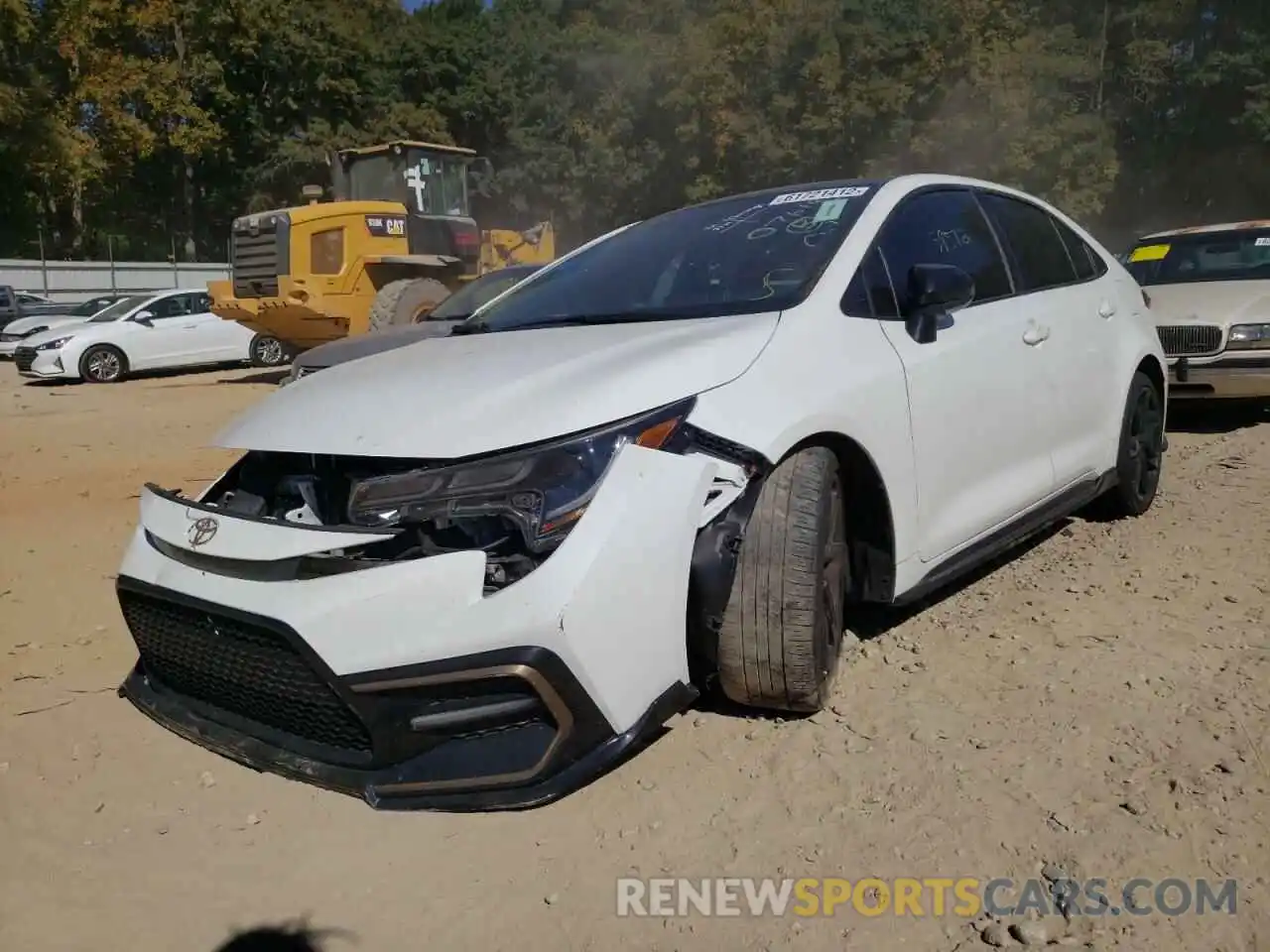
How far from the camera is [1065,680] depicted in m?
3.14

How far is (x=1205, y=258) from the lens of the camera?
8.18 metres

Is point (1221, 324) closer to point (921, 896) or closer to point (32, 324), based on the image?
point (921, 896)

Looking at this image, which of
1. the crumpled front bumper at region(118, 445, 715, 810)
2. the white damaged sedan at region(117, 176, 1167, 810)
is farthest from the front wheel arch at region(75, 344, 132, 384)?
the crumpled front bumper at region(118, 445, 715, 810)

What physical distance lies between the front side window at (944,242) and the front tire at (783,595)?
2.73ft

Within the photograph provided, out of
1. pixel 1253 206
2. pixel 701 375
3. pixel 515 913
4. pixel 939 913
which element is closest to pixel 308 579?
pixel 515 913

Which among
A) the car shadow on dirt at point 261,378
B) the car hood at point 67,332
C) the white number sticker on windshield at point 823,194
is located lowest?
the car shadow on dirt at point 261,378

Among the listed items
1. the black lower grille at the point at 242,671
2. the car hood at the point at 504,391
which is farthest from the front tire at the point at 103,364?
the black lower grille at the point at 242,671

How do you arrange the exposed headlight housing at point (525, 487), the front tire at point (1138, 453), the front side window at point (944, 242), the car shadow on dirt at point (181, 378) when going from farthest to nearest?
the car shadow on dirt at point (181, 378) → the front tire at point (1138, 453) → the front side window at point (944, 242) → the exposed headlight housing at point (525, 487)

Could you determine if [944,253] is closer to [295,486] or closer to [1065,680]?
[1065,680]

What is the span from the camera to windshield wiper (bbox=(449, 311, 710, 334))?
10.2 ft

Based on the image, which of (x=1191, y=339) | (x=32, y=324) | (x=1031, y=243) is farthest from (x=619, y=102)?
(x=1031, y=243)

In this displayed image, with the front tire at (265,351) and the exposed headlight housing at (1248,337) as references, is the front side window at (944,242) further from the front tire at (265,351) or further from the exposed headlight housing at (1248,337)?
the front tire at (265,351)

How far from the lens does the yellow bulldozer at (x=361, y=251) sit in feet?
39.5

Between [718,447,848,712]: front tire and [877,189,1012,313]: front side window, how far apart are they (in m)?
0.83
